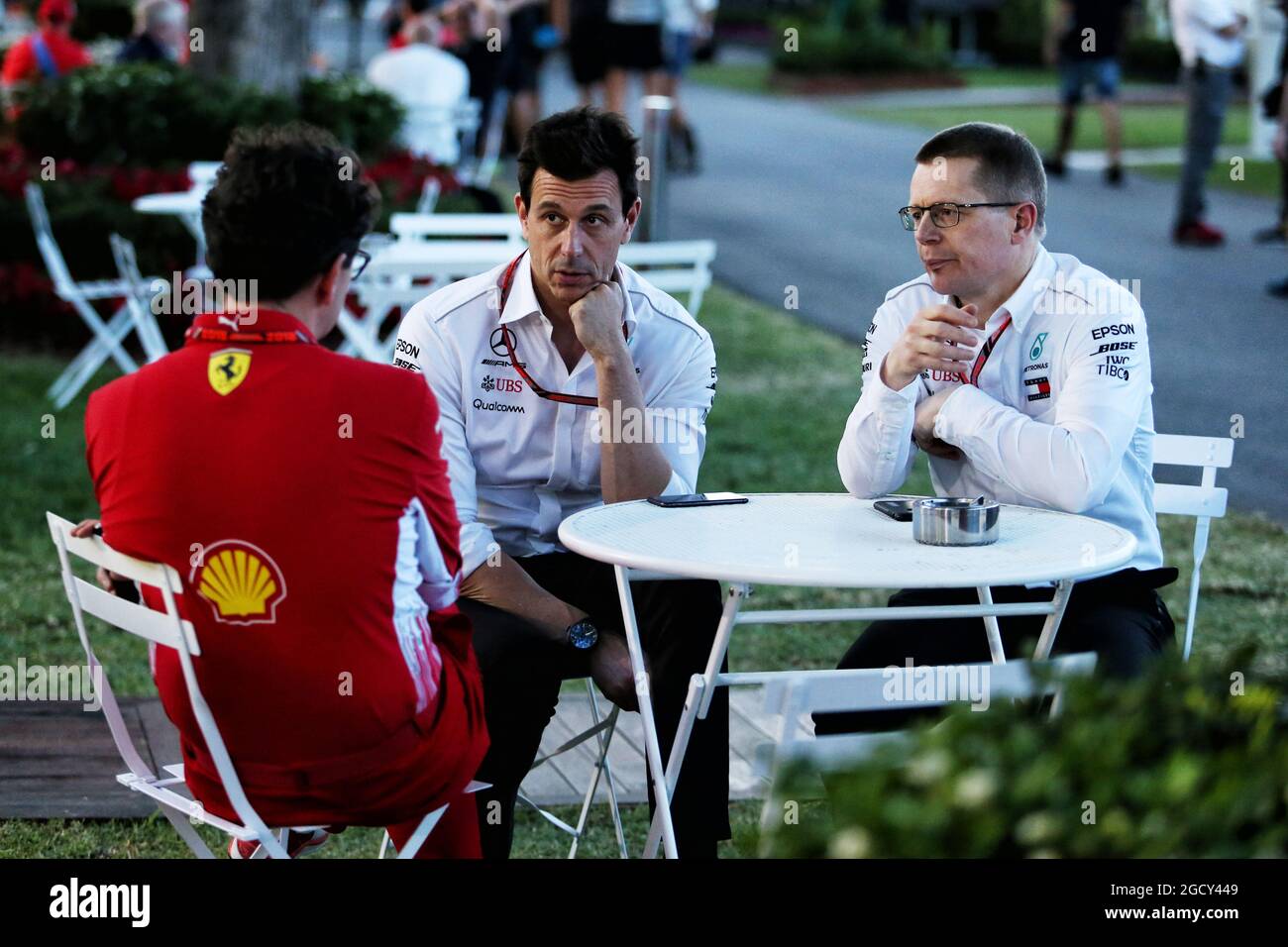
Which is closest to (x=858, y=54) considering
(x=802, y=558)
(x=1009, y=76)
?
(x=1009, y=76)

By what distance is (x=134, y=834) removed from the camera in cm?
421

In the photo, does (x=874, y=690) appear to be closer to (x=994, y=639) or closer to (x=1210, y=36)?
(x=994, y=639)

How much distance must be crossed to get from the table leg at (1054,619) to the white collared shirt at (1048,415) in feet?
0.84

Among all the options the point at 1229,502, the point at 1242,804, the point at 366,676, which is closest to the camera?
the point at 1242,804

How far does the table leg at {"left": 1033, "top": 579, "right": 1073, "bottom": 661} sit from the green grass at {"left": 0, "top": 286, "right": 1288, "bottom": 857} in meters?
0.77

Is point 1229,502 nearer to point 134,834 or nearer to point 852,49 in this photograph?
point 134,834

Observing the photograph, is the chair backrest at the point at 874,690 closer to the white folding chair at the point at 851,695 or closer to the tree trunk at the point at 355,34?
the white folding chair at the point at 851,695

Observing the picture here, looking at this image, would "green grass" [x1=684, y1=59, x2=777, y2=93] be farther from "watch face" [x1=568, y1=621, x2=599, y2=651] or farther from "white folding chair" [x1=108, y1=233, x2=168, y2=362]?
"watch face" [x1=568, y1=621, x2=599, y2=651]

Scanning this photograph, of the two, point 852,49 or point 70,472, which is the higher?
point 852,49

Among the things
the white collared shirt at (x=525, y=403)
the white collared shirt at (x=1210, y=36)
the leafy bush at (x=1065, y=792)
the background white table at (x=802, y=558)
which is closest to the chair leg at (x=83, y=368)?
the white collared shirt at (x=525, y=403)

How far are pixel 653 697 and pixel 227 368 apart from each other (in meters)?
1.30

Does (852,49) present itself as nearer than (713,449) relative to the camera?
No

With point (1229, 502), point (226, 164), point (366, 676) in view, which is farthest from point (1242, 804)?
point (1229, 502)

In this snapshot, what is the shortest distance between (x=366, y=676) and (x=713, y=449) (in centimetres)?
557
